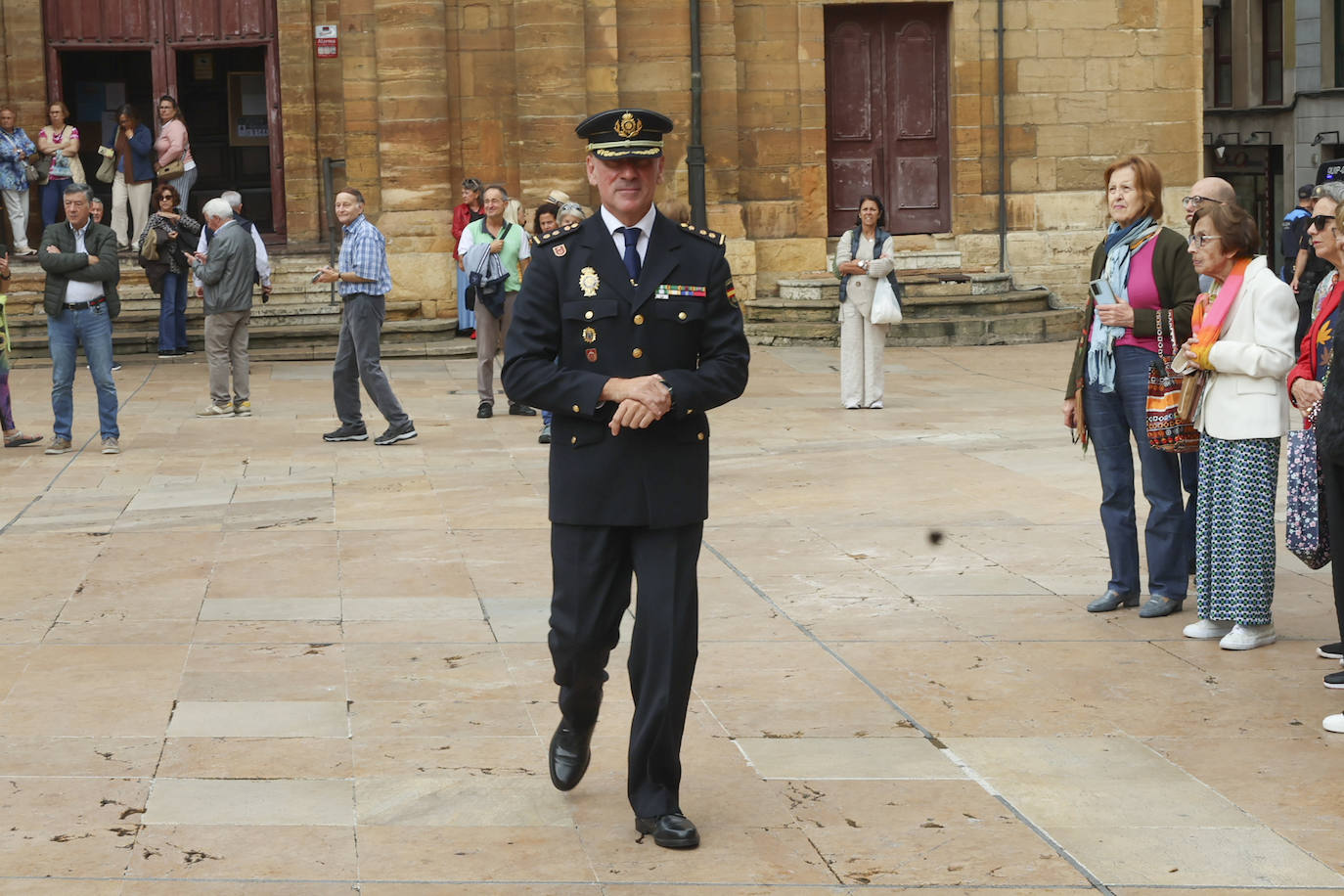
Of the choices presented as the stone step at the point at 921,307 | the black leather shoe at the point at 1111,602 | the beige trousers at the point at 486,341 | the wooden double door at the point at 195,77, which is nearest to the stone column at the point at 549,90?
the stone step at the point at 921,307

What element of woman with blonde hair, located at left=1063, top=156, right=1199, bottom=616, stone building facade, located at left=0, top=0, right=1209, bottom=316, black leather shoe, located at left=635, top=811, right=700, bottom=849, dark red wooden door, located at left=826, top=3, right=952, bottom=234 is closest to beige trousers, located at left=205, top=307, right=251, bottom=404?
stone building facade, located at left=0, top=0, right=1209, bottom=316

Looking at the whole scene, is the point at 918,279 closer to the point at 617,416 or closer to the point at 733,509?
the point at 733,509

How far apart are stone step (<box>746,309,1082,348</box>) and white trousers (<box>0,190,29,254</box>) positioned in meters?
8.33

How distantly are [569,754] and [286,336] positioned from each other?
604 inches

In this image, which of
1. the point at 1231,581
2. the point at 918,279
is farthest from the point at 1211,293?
the point at 918,279

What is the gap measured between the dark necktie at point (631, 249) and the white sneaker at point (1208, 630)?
3.35 meters

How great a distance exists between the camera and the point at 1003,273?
21844mm

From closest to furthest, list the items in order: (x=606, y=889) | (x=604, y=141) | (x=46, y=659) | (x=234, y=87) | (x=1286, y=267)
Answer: (x=606, y=889) < (x=604, y=141) < (x=46, y=659) < (x=1286, y=267) < (x=234, y=87)

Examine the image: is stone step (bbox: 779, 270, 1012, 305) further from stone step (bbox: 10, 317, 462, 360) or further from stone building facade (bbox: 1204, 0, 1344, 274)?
stone building facade (bbox: 1204, 0, 1344, 274)

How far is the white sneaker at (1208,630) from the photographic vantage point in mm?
7293

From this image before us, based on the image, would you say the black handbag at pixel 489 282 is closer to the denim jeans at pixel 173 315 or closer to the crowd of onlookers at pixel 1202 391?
the denim jeans at pixel 173 315

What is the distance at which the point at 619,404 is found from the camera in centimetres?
493

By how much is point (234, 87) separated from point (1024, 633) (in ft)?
57.0

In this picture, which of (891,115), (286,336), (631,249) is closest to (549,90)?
(286,336)
